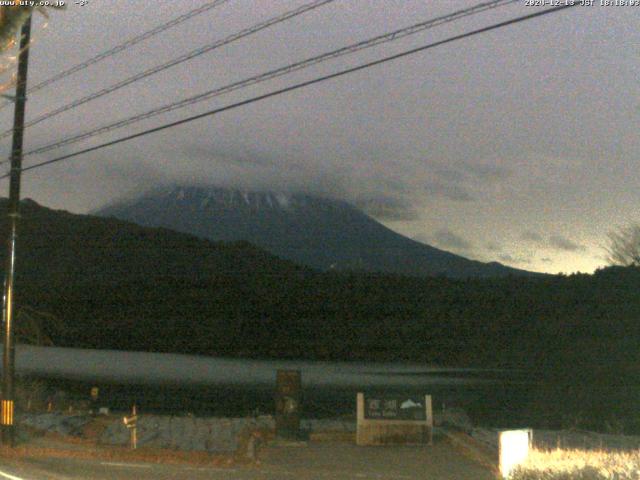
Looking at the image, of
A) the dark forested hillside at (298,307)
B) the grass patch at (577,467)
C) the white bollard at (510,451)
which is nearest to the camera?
the grass patch at (577,467)

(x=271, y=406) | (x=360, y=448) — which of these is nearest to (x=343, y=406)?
(x=271, y=406)

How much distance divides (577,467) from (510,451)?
1537mm

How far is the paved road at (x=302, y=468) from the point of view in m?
13.2

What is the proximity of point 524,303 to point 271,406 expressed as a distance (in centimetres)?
5457

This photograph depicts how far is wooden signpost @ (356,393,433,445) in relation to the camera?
1739 cm

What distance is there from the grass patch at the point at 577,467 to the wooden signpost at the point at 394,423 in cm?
552

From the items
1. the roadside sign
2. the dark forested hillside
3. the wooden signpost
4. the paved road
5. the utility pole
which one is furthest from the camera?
the dark forested hillside

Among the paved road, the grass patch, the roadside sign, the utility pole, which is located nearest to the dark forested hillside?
the roadside sign

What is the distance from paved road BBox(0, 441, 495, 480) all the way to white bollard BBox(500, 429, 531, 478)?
1112 mm

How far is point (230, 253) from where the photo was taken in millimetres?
121750

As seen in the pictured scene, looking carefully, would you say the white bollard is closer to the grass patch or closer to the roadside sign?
the grass patch

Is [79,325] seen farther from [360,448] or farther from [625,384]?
[360,448]

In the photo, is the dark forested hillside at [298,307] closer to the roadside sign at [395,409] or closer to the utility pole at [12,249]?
the roadside sign at [395,409]

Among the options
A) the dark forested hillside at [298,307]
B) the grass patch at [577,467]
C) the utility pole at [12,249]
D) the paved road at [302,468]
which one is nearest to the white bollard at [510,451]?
the grass patch at [577,467]
